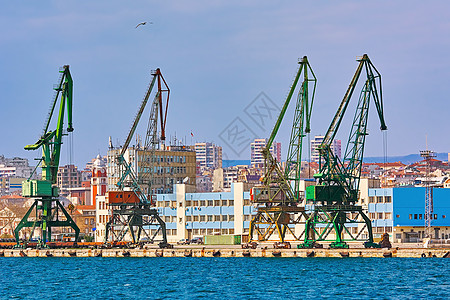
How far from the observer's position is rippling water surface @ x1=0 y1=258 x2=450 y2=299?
3115 inches

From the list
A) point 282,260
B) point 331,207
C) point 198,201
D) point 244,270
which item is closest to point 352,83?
point 331,207

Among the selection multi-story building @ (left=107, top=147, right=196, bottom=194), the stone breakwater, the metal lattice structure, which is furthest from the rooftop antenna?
multi-story building @ (left=107, top=147, right=196, bottom=194)

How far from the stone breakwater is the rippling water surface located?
0.85 m

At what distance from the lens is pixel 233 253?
11856 cm

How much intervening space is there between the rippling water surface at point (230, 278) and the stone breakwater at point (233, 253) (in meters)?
0.85

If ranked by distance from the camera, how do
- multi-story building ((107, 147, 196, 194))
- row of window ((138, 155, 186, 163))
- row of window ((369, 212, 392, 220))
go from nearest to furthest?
row of window ((369, 212, 392, 220)) → row of window ((138, 155, 186, 163)) → multi-story building ((107, 147, 196, 194))

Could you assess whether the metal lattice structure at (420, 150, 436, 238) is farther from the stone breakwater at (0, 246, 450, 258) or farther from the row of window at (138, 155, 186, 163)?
the row of window at (138, 155, 186, 163)

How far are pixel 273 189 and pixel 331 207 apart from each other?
12.2m

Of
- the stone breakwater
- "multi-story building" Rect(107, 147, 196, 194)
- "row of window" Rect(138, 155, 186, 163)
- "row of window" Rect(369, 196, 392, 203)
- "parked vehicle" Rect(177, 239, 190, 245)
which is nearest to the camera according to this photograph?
the stone breakwater

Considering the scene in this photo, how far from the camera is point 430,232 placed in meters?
142

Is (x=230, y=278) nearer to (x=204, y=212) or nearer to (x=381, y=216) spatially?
(x=381, y=216)

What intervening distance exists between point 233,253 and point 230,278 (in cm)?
2657

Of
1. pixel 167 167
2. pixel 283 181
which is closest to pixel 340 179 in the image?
pixel 283 181

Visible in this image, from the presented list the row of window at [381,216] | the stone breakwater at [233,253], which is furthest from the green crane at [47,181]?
the row of window at [381,216]
